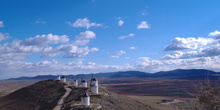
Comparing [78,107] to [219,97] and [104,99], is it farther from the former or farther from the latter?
[219,97]

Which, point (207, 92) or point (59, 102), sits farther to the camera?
point (59, 102)

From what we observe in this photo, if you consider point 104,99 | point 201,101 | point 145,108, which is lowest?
point 145,108

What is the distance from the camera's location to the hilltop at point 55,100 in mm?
26522

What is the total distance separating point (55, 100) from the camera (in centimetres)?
3147

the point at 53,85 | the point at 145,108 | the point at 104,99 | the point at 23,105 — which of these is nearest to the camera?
the point at 104,99

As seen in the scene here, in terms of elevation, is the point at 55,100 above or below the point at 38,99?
above

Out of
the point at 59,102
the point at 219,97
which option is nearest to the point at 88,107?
the point at 59,102

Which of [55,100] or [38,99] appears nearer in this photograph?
[55,100]

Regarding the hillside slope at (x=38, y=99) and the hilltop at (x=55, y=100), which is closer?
the hilltop at (x=55, y=100)

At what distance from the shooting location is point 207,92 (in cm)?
571

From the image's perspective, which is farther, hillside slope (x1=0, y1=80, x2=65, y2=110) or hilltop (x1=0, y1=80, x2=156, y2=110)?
hillside slope (x1=0, y1=80, x2=65, y2=110)

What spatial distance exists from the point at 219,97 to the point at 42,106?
98.2 ft

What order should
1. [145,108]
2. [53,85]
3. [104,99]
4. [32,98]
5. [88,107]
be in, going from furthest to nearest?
[53,85]
[32,98]
[145,108]
[104,99]
[88,107]

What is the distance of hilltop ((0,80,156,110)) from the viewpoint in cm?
2652
